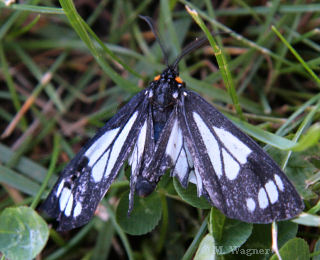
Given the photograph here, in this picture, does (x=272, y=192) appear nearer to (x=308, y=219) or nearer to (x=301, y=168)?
(x=308, y=219)

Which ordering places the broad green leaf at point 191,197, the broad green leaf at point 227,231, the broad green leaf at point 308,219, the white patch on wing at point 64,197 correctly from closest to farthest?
the broad green leaf at point 308,219 < the broad green leaf at point 227,231 < the broad green leaf at point 191,197 < the white patch on wing at point 64,197

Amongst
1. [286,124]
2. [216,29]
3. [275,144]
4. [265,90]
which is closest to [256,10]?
[216,29]

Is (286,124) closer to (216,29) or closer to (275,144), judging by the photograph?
(275,144)

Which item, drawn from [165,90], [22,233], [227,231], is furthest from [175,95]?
[22,233]

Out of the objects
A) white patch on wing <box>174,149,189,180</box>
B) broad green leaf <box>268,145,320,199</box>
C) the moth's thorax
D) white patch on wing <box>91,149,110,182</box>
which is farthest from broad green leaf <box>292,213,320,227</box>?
white patch on wing <box>91,149,110,182</box>

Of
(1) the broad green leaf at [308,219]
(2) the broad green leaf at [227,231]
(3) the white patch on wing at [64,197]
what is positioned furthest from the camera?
(3) the white patch on wing at [64,197]

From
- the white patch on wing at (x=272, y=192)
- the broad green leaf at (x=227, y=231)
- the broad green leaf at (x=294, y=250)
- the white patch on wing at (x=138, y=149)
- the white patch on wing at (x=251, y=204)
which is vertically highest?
the white patch on wing at (x=138, y=149)

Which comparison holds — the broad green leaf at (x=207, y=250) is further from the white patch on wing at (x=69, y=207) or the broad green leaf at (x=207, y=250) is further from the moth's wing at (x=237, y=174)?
the white patch on wing at (x=69, y=207)

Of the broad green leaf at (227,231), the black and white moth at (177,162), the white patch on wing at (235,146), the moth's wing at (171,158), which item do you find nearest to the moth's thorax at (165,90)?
the black and white moth at (177,162)
